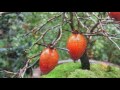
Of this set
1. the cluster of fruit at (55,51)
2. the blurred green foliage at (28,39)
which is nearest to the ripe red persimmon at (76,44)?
the cluster of fruit at (55,51)

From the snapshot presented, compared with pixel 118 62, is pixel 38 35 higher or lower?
higher

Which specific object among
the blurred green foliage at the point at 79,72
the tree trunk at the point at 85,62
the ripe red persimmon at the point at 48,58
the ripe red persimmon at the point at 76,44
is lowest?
the blurred green foliage at the point at 79,72

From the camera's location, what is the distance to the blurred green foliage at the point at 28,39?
3.71 feet

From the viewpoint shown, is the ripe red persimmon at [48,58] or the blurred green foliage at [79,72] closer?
the ripe red persimmon at [48,58]

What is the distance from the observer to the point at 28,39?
1.22 m

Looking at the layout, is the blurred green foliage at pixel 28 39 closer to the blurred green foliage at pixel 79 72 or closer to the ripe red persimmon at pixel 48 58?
the blurred green foliage at pixel 79 72

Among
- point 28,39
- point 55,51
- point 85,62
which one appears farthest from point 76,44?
point 28,39

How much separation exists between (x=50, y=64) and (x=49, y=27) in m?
0.28

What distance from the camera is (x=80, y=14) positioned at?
121cm

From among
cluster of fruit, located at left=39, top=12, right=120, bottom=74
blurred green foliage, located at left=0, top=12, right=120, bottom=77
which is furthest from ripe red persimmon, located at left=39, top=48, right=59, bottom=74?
blurred green foliage, located at left=0, top=12, right=120, bottom=77
